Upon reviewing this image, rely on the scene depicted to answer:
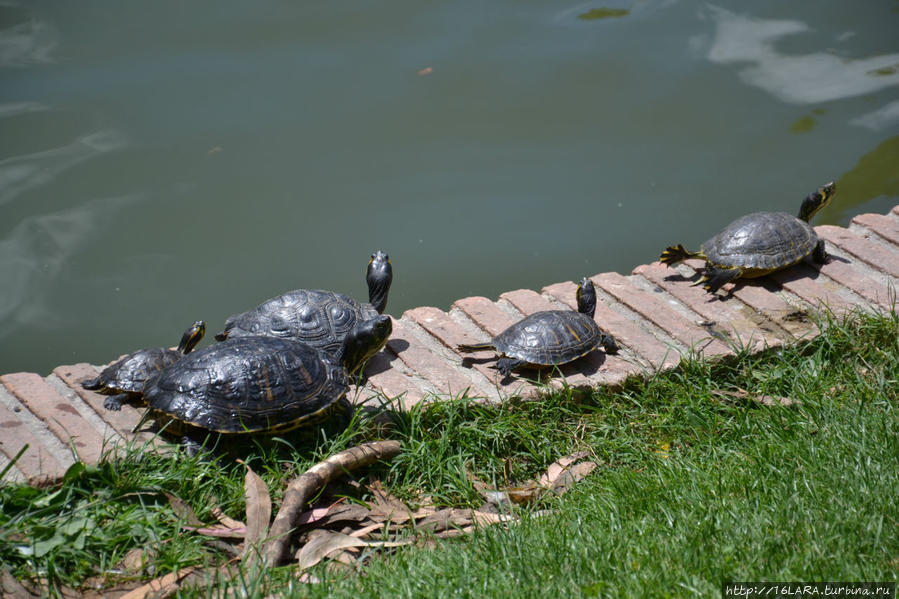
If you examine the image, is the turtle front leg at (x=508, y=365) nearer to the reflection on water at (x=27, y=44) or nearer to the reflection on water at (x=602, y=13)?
the reflection on water at (x=602, y=13)

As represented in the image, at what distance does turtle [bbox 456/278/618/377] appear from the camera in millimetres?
3885

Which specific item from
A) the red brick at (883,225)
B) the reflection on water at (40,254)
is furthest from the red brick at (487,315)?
the reflection on water at (40,254)

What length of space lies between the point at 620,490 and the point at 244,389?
5.33 feet

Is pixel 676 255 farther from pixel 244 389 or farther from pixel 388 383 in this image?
pixel 244 389

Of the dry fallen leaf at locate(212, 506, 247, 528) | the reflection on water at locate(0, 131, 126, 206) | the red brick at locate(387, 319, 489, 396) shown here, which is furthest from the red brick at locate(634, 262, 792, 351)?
the reflection on water at locate(0, 131, 126, 206)

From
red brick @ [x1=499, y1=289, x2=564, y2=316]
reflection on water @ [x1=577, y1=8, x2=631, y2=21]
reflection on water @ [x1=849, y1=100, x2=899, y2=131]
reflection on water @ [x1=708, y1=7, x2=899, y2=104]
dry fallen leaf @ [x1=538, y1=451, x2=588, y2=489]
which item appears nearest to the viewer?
dry fallen leaf @ [x1=538, y1=451, x2=588, y2=489]

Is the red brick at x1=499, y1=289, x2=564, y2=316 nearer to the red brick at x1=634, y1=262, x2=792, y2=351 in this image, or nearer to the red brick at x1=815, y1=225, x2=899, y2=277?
the red brick at x1=634, y1=262, x2=792, y2=351

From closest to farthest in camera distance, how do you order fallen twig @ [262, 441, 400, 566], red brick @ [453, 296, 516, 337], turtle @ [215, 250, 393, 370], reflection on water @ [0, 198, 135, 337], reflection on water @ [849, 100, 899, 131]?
1. fallen twig @ [262, 441, 400, 566]
2. turtle @ [215, 250, 393, 370]
3. red brick @ [453, 296, 516, 337]
4. reflection on water @ [0, 198, 135, 337]
5. reflection on water @ [849, 100, 899, 131]

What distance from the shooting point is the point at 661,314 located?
4445 mm

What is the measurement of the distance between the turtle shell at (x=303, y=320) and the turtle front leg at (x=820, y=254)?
2.75 meters

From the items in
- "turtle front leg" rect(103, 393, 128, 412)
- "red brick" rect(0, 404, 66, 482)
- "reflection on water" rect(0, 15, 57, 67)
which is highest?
"reflection on water" rect(0, 15, 57, 67)

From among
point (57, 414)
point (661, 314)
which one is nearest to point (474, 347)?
point (661, 314)

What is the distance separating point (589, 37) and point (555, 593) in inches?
272

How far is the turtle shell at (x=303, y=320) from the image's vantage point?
159 inches
